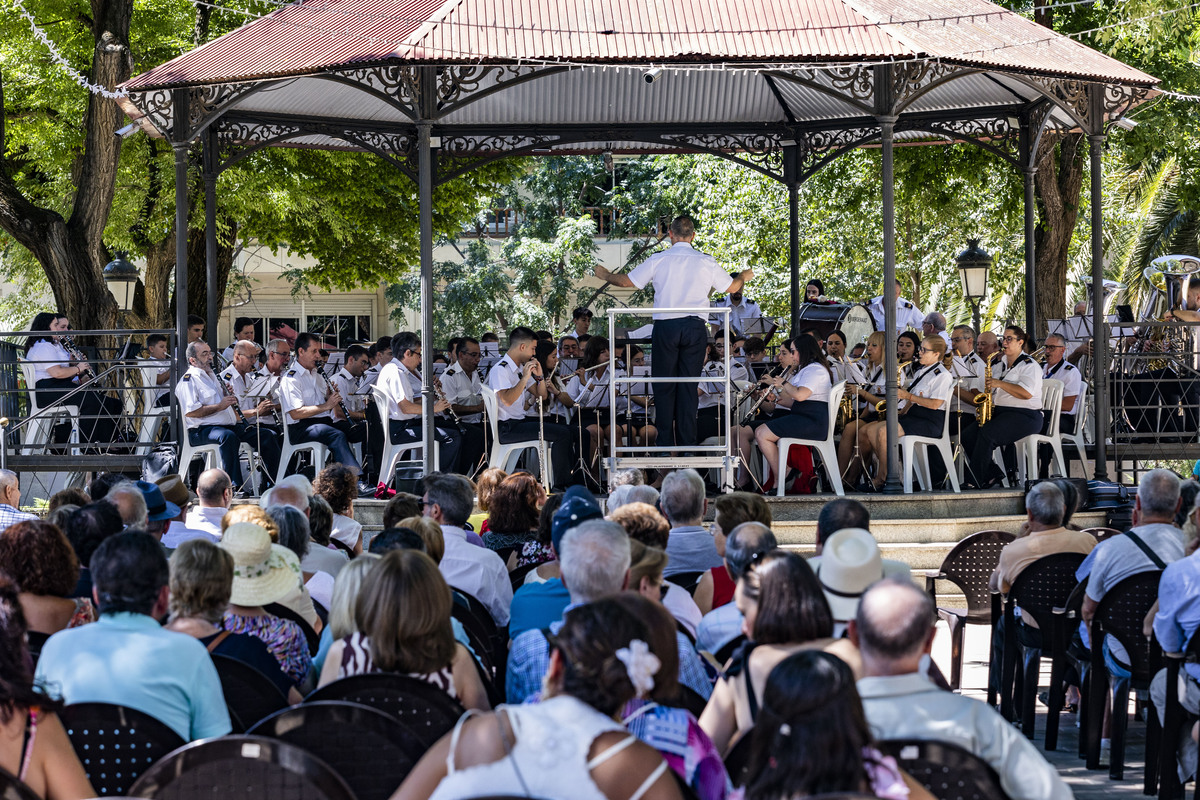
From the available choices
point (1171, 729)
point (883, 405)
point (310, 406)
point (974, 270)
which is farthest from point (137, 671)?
point (974, 270)

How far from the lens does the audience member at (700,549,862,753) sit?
12.6ft

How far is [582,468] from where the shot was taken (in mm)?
11508

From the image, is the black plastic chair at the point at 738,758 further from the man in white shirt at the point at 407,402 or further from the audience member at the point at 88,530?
the man in white shirt at the point at 407,402

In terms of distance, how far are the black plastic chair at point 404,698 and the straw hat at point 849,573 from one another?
4.48ft

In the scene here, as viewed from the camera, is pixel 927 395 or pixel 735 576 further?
pixel 927 395

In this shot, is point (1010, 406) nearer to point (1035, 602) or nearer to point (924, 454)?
point (924, 454)

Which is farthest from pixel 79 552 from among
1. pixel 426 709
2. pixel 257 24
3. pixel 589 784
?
pixel 257 24

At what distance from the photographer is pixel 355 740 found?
3527mm

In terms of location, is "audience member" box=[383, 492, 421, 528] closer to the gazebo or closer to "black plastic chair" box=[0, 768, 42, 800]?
the gazebo

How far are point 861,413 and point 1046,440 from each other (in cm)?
160

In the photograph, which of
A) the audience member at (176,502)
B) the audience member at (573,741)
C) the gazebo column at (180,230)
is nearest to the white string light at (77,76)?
the gazebo column at (180,230)

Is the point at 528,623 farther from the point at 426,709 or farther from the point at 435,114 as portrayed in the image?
the point at 435,114

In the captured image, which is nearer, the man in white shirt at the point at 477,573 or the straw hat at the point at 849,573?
the straw hat at the point at 849,573

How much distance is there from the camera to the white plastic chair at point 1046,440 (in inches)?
457
